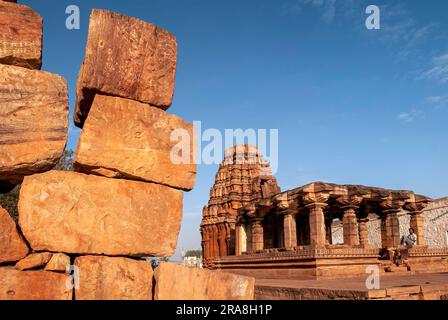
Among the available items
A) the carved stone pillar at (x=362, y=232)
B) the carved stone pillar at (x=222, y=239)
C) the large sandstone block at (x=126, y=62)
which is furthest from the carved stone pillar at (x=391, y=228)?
the large sandstone block at (x=126, y=62)

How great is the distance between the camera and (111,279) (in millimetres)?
2824

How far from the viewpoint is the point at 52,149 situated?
2803 millimetres

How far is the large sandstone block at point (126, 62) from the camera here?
2967 millimetres

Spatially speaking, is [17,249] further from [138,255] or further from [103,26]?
[103,26]

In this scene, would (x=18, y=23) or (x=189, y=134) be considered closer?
(x=18, y=23)

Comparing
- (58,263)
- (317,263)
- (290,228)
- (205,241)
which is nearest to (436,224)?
(290,228)

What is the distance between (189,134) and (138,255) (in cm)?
112

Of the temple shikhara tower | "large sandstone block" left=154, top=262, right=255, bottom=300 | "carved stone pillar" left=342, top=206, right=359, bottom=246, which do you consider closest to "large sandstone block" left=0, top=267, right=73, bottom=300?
"large sandstone block" left=154, top=262, right=255, bottom=300

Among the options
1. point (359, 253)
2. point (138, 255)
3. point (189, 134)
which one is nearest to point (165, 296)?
point (138, 255)

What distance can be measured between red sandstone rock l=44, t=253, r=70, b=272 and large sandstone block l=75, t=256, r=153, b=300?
0.23 ft

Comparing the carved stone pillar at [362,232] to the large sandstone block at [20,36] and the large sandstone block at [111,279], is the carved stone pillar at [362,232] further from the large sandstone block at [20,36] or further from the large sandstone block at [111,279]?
the large sandstone block at [20,36]

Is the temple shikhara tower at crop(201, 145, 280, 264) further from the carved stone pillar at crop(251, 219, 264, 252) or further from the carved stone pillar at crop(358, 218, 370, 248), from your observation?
the carved stone pillar at crop(358, 218, 370, 248)

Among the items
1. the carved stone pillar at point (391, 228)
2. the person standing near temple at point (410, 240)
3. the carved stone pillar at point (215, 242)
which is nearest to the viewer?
the person standing near temple at point (410, 240)

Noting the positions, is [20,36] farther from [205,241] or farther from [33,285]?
[205,241]
